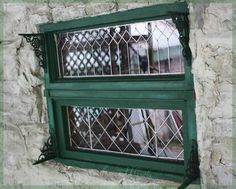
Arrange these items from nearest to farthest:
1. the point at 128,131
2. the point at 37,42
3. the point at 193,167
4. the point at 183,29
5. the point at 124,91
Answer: the point at 183,29, the point at 193,167, the point at 124,91, the point at 128,131, the point at 37,42

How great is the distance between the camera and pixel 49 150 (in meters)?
2.43

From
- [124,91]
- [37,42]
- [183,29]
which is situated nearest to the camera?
[183,29]

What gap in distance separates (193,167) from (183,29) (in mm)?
610

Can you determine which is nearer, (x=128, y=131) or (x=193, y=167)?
(x=193, y=167)

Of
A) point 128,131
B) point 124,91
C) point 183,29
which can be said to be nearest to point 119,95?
point 124,91

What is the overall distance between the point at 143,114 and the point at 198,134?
360 mm

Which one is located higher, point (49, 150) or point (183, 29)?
point (183, 29)

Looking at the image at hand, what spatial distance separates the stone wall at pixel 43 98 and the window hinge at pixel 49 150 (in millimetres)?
36

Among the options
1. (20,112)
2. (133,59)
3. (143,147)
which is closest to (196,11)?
(133,59)

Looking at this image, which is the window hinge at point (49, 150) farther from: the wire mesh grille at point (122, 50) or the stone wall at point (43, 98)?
the wire mesh grille at point (122, 50)

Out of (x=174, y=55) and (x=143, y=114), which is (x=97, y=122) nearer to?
(x=143, y=114)

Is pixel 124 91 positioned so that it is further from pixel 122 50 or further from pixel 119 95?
pixel 122 50

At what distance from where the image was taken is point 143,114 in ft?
6.98

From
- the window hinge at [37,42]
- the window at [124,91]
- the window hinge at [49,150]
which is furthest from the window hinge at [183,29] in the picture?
the window hinge at [49,150]
